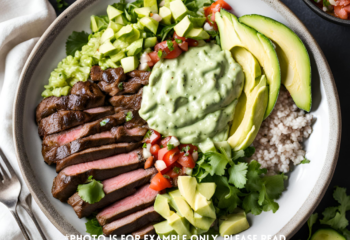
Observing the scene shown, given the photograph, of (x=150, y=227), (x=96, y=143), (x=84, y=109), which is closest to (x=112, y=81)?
(x=84, y=109)

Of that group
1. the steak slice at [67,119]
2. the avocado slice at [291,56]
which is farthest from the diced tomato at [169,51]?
the steak slice at [67,119]

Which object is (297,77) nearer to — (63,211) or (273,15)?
(273,15)

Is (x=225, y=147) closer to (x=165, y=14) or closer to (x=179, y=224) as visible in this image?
(x=179, y=224)

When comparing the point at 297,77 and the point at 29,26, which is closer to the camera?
the point at 297,77

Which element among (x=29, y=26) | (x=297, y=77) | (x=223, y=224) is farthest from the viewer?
(x=29, y=26)

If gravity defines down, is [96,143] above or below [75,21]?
below

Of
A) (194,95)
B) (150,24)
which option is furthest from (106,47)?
(194,95)

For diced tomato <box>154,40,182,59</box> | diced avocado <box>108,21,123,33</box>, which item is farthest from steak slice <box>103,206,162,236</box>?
diced avocado <box>108,21,123,33</box>

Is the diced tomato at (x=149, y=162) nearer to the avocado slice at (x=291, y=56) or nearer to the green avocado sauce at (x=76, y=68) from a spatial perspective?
the green avocado sauce at (x=76, y=68)
